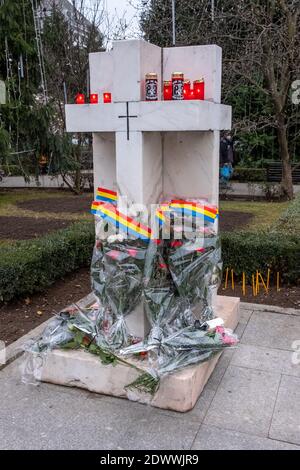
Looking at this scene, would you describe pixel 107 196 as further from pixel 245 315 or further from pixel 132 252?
pixel 245 315

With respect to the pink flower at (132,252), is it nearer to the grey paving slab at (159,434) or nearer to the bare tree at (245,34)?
the grey paving slab at (159,434)

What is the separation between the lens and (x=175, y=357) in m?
3.33

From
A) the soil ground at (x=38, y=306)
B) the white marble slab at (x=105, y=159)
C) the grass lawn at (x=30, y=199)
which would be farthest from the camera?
the grass lawn at (x=30, y=199)

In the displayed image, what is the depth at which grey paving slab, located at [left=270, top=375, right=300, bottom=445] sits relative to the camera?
297 centimetres

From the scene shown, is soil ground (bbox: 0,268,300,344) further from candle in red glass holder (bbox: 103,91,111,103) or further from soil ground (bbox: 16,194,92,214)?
soil ground (bbox: 16,194,92,214)

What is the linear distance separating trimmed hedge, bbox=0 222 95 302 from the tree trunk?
7.13m

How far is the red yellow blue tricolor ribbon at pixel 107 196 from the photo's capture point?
3.83m

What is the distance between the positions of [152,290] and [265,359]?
1.23 metres

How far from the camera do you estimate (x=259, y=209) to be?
36.0ft

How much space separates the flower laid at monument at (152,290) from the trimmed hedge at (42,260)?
4.14ft

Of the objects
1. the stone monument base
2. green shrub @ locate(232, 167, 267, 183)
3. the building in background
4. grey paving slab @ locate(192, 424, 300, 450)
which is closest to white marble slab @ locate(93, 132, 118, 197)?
the stone monument base

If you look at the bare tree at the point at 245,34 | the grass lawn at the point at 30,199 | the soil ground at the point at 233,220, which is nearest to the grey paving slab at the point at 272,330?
the soil ground at the point at 233,220

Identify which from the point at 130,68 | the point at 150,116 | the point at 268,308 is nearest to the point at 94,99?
the point at 130,68
